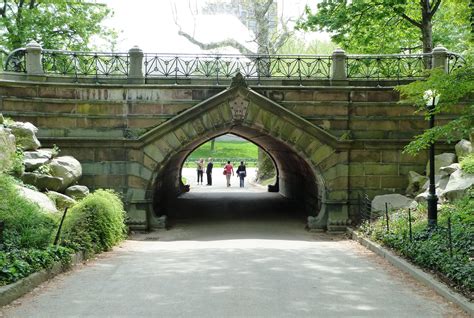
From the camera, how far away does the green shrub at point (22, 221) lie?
9031mm

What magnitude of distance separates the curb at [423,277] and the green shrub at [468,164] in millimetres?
3019

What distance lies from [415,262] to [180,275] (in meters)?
3.96

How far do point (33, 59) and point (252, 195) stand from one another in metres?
12.9

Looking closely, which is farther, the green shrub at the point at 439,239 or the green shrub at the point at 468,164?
the green shrub at the point at 468,164

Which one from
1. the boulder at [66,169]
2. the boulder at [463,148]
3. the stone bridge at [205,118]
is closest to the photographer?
the boulder at [66,169]

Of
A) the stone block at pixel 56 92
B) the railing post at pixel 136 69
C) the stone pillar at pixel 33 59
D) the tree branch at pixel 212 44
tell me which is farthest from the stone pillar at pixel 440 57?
the tree branch at pixel 212 44

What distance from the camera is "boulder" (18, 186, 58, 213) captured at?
37.5ft

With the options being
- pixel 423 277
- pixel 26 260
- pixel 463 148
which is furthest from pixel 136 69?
pixel 423 277

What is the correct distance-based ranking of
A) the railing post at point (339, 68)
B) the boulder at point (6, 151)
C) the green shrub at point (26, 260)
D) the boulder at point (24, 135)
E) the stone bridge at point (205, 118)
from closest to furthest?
the green shrub at point (26, 260), the boulder at point (6, 151), the boulder at point (24, 135), the stone bridge at point (205, 118), the railing post at point (339, 68)

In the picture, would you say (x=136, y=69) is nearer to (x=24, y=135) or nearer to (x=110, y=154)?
(x=110, y=154)

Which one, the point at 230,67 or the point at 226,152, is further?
the point at 226,152

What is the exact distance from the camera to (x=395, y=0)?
1952 centimetres

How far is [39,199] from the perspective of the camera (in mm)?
11977

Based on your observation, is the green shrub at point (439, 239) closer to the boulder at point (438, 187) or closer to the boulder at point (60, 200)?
the boulder at point (438, 187)
